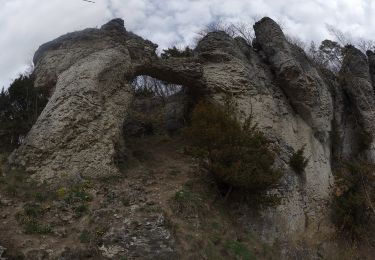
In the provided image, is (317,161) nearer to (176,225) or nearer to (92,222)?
(176,225)

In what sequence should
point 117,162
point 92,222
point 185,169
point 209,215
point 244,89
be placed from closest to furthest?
point 92,222 < point 209,215 < point 117,162 < point 185,169 < point 244,89

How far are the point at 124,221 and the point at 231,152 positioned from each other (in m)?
4.12

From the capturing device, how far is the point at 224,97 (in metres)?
17.5

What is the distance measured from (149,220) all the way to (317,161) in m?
9.27

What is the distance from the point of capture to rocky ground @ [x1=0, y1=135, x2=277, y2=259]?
10375 mm

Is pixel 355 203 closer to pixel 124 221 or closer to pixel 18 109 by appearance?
pixel 124 221

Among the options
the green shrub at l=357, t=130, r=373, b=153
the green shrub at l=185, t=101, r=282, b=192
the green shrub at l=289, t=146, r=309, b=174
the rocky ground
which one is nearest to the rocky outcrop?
the green shrub at l=357, t=130, r=373, b=153

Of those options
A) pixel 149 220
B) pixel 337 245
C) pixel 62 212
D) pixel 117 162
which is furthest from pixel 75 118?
pixel 337 245

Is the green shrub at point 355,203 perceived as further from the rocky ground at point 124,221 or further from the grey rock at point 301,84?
the rocky ground at point 124,221

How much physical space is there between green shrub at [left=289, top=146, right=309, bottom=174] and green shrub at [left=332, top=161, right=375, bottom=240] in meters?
1.82

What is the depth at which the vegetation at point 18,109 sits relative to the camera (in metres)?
16.2

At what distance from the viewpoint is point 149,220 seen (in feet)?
37.8

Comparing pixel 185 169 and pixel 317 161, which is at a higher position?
pixel 317 161

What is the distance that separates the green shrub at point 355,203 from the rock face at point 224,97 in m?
0.53
